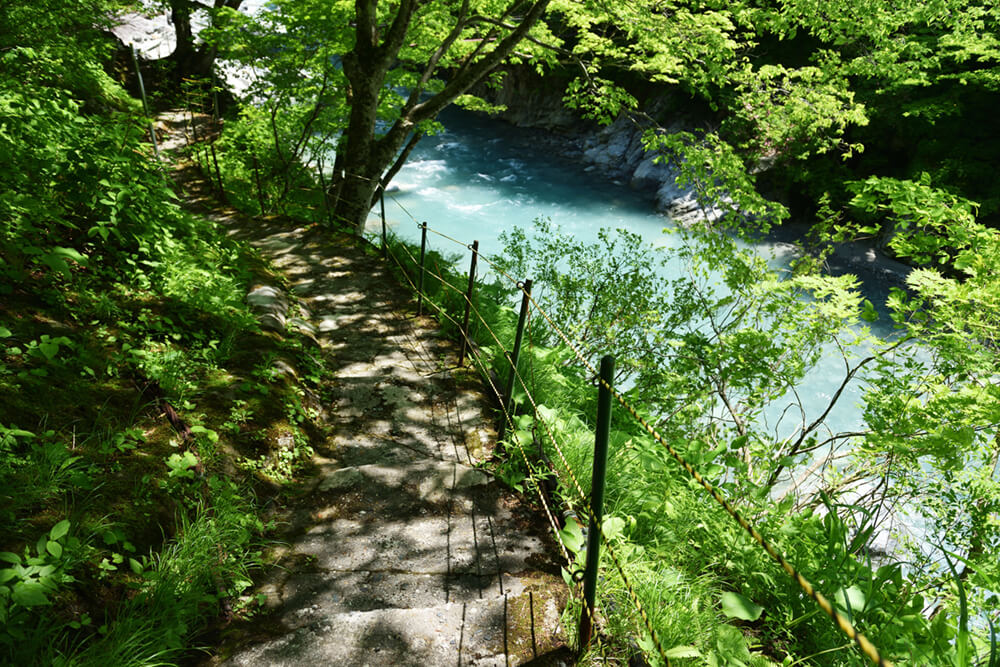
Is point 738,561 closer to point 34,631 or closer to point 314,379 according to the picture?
point 34,631

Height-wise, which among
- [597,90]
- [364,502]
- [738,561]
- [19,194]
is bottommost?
[364,502]

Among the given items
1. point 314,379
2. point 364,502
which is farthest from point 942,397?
point 314,379

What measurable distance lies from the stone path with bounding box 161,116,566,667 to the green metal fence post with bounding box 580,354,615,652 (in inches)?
9.3

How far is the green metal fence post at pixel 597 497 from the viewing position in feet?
6.47

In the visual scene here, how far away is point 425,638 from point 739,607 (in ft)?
4.20

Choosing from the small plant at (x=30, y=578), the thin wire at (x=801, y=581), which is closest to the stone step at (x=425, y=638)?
the small plant at (x=30, y=578)

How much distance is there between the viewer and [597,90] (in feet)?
24.9

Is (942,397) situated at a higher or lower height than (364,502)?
higher

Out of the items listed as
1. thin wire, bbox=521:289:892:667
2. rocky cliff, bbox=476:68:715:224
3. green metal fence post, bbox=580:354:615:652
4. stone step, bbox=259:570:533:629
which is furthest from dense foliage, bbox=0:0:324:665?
rocky cliff, bbox=476:68:715:224

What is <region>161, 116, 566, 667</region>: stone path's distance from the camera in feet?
7.12

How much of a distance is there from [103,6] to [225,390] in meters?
13.0

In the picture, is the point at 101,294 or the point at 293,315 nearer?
the point at 101,294

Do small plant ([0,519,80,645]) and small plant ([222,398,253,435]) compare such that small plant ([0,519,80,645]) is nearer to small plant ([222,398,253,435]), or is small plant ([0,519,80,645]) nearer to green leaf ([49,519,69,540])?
green leaf ([49,519,69,540])

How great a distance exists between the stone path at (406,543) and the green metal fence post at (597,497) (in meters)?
0.24
